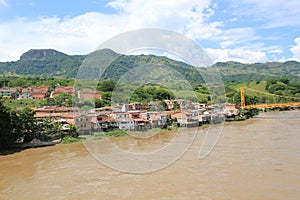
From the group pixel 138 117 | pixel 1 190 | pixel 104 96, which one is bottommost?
pixel 1 190

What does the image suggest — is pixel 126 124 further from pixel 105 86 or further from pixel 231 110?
pixel 231 110

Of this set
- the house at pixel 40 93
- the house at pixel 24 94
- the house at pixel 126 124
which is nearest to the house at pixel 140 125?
the house at pixel 126 124

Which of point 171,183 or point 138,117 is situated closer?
point 171,183

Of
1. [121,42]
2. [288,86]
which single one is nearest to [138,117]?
[121,42]

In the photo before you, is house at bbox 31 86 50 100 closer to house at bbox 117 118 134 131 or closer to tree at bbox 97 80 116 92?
tree at bbox 97 80 116 92

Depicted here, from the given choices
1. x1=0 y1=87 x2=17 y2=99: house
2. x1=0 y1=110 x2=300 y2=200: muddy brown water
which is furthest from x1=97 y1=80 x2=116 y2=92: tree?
x1=0 y1=110 x2=300 y2=200: muddy brown water

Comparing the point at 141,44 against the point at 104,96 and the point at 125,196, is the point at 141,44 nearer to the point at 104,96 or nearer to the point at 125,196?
the point at 125,196

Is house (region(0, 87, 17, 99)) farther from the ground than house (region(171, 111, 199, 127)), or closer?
farther from the ground

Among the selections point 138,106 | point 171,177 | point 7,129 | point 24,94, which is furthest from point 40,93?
point 171,177
